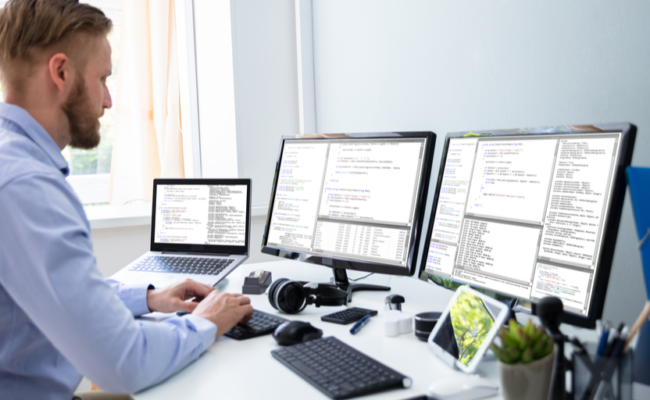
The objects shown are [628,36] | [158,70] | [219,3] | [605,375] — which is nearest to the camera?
[605,375]

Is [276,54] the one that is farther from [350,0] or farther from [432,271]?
[432,271]

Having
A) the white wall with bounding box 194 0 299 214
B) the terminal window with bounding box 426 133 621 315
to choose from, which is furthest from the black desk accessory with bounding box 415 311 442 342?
the white wall with bounding box 194 0 299 214

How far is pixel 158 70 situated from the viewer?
282cm

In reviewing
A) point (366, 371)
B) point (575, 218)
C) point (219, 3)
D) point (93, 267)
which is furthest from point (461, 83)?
point (219, 3)

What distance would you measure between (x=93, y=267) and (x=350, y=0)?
1.64 meters

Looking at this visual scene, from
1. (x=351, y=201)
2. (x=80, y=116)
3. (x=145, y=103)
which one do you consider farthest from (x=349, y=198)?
(x=145, y=103)

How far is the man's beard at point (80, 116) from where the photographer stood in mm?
1011

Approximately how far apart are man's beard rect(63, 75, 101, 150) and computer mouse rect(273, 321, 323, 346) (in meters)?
0.56

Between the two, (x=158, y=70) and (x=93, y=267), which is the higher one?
(x=158, y=70)

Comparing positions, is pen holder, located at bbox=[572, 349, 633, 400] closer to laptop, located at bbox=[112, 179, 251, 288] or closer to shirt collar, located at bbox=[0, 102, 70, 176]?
shirt collar, located at bbox=[0, 102, 70, 176]

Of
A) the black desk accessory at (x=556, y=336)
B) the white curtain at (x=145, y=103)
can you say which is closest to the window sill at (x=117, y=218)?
the white curtain at (x=145, y=103)

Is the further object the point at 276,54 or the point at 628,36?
the point at 276,54

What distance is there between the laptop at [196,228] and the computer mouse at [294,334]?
57cm

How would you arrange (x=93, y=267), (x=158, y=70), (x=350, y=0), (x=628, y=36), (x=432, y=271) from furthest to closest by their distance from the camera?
(x=158, y=70) < (x=350, y=0) < (x=432, y=271) < (x=628, y=36) < (x=93, y=267)
